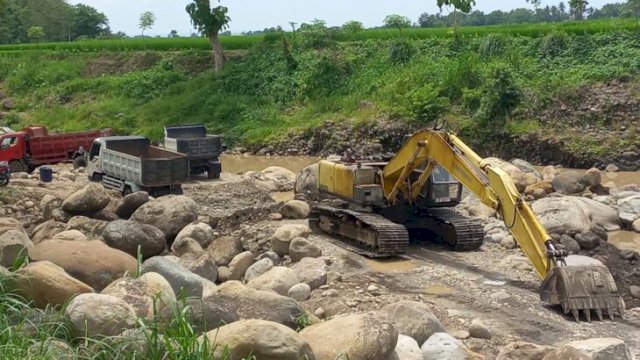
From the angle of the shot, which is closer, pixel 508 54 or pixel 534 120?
pixel 534 120

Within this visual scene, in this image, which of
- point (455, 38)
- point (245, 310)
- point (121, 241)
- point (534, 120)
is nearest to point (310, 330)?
point (245, 310)

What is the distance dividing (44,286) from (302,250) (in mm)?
6992

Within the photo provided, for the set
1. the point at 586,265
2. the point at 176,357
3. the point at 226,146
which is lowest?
the point at 226,146

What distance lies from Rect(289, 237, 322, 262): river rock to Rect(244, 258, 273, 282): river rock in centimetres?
85

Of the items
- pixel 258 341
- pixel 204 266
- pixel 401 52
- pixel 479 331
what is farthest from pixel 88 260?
pixel 401 52

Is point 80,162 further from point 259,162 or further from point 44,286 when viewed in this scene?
point 44,286

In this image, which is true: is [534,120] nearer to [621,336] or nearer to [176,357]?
[621,336]

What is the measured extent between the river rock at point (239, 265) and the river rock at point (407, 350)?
565 cm

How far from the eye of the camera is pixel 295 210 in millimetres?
18797

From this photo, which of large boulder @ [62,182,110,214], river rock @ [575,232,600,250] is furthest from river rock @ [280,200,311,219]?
river rock @ [575,232,600,250]

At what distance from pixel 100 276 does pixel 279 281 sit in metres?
3.14

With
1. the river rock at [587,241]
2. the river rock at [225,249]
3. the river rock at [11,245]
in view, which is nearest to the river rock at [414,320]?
the river rock at [11,245]

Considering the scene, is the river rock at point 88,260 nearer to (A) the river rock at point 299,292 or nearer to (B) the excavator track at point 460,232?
(A) the river rock at point 299,292

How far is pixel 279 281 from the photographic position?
12.9m
